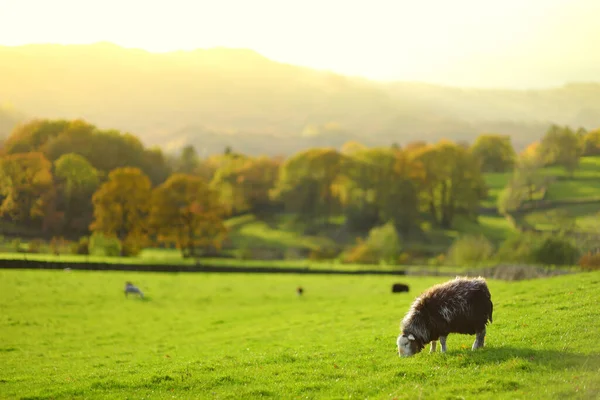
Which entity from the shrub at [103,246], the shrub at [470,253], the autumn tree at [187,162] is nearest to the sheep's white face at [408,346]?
the shrub at [103,246]

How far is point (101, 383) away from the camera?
16188 millimetres

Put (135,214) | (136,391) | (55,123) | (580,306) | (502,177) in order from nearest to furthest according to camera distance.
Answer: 1. (136,391)
2. (580,306)
3. (135,214)
4. (55,123)
5. (502,177)

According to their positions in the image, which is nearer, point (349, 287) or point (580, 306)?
point (580, 306)

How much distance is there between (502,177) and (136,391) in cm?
14477

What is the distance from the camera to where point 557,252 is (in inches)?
2835

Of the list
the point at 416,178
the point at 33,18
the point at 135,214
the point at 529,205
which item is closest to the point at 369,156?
the point at 416,178

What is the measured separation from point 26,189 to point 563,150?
368 ft

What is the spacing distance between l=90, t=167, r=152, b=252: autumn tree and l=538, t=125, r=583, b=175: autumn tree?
9295cm

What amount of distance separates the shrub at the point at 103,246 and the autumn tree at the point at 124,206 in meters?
4.96

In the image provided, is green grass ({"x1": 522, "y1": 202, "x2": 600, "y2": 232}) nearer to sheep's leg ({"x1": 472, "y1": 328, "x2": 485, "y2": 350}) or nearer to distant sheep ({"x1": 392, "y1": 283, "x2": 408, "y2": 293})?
distant sheep ({"x1": 392, "y1": 283, "x2": 408, "y2": 293})

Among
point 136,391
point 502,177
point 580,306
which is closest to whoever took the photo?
point 136,391

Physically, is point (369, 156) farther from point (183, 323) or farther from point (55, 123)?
point (183, 323)

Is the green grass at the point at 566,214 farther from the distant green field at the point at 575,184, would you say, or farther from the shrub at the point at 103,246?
the shrub at the point at 103,246

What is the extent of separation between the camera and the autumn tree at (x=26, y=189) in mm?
60531
